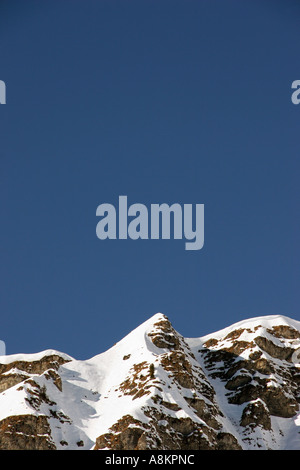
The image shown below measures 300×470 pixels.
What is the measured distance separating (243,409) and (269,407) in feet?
25.3

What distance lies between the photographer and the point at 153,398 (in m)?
156

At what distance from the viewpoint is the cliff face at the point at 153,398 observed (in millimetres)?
148625

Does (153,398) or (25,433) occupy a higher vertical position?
(153,398)

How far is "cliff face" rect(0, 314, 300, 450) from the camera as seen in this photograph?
488ft

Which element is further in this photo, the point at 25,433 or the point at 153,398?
the point at 153,398

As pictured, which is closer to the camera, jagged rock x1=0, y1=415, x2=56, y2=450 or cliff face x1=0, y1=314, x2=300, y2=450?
jagged rock x1=0, y1=415, x2=56, y2=450

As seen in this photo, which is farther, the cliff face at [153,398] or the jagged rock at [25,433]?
the cliff face at [153,398]
